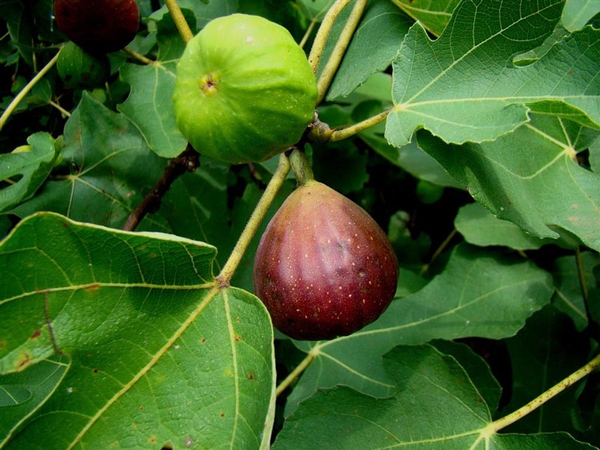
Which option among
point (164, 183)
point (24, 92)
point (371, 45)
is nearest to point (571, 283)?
point (371, 45)

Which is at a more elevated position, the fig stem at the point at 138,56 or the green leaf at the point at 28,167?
the fig stem at the point at 138,56

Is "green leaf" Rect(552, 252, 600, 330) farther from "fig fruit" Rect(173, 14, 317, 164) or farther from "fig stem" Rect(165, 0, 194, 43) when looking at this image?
"fig stem" Rect(165, 0, 194, 43)

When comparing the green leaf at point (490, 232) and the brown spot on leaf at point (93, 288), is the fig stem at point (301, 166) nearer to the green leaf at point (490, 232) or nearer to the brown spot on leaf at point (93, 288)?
the brown spot on leaf at point (93, 288)

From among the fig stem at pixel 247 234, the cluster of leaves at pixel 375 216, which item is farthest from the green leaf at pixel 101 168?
the fig stem at pixel 247 234

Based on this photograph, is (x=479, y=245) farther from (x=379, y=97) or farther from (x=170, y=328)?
(x=170, y=328)

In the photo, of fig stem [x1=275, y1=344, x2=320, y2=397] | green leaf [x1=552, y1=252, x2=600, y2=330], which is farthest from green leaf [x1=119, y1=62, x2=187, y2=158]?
green leaf [x1=552, y1=252, x2=600, y2=330]

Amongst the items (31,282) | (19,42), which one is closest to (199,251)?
(31,282)

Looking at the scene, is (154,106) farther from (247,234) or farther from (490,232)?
(490,232)
